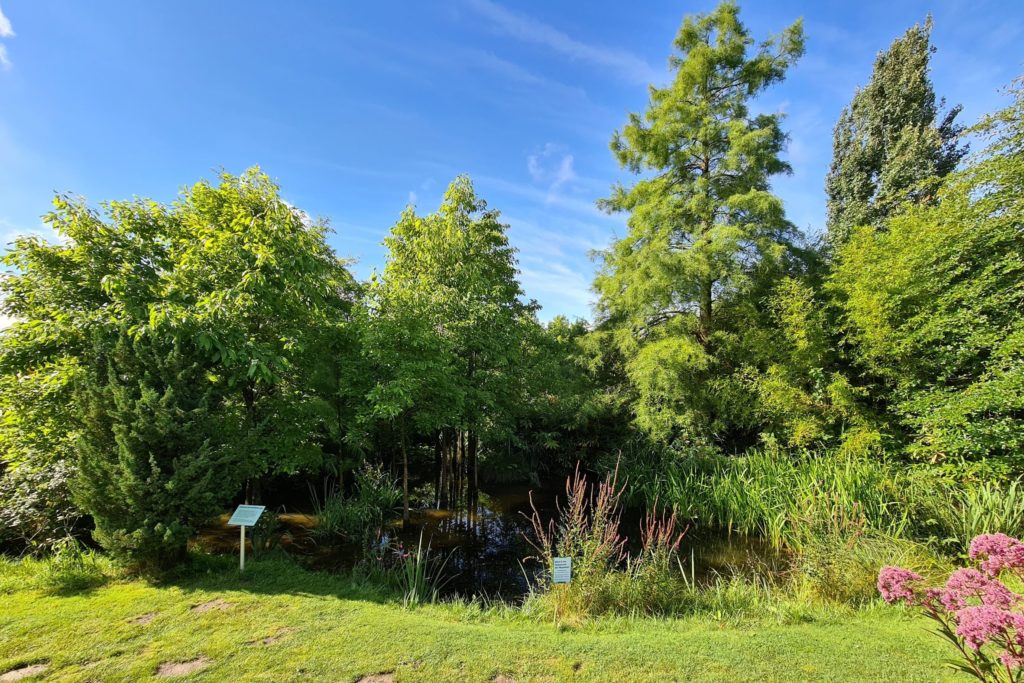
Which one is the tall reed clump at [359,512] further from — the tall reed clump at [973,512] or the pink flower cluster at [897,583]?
the tall reed clump at [973,512]

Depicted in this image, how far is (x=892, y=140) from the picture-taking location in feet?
42.1

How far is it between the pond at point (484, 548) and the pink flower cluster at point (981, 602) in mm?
2798

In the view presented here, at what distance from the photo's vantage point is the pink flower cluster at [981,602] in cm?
162

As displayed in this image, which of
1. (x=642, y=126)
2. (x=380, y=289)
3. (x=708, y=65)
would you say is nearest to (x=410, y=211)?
(x=380, y=289)

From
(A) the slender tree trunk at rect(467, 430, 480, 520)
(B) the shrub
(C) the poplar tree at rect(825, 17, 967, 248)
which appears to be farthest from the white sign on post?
(C) the poplar tree at rect(825, 17, 967, 248)

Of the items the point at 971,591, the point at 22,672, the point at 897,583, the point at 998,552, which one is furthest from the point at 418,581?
the point at 998,552

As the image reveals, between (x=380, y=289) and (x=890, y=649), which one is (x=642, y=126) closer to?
(x=380, y=289)

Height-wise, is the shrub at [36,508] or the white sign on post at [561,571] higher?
the shrub at [36,508]

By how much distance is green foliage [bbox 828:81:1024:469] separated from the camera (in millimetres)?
5613

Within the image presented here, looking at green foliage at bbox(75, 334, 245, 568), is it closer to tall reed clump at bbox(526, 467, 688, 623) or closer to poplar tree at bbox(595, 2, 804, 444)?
tall reed clump at bbox(526, 467, 688, 623)

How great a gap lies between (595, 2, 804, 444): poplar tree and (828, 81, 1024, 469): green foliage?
194cm

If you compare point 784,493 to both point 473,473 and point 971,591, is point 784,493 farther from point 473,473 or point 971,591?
point 473,473

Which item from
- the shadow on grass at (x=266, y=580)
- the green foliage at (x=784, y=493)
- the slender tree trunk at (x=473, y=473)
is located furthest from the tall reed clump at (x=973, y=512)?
the slender tree trunk at (x=473, y=473)

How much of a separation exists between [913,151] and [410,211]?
1444 cm
